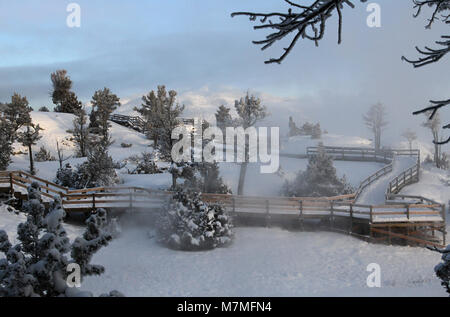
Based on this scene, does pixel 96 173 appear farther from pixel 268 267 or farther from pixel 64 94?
pixel 64 94

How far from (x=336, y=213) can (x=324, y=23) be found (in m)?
16.2

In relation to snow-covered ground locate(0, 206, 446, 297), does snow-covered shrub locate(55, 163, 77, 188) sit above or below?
above

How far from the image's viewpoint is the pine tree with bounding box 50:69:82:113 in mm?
54344

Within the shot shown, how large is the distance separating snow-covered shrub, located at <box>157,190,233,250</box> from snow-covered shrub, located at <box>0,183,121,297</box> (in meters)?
8.74

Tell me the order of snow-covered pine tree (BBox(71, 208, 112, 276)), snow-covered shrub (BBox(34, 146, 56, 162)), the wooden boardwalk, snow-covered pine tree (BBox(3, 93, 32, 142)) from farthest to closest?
snow-covered shrub (BBox(34, 146, 56, 162)) < snow-covered pine tree (BBox(3, 93, 32, 142)) < the wooden boardwalk < snow-covered pine tree (BBox(71, 208, 112, 276))

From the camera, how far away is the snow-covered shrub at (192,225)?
1505cm

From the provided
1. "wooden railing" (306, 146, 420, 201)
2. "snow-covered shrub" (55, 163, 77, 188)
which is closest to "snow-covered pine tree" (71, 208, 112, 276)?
"wooden railing" (306, 146, 420, 201)

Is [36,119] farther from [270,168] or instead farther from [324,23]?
[324,23]

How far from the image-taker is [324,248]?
15.1m

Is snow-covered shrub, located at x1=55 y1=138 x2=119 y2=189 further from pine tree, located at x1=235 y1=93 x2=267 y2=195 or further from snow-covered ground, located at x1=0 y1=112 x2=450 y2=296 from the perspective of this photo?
pine tree, located at x1=235 y1=93 x2=267 y2=195

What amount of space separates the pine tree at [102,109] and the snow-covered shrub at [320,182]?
27999 mm

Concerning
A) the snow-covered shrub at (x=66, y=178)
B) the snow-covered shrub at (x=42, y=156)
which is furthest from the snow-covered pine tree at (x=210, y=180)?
the snow-covered shrub at (x=42, y=156)

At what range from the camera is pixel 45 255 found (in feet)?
19.2

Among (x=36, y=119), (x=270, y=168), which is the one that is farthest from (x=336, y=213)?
(x=36, y=119)
